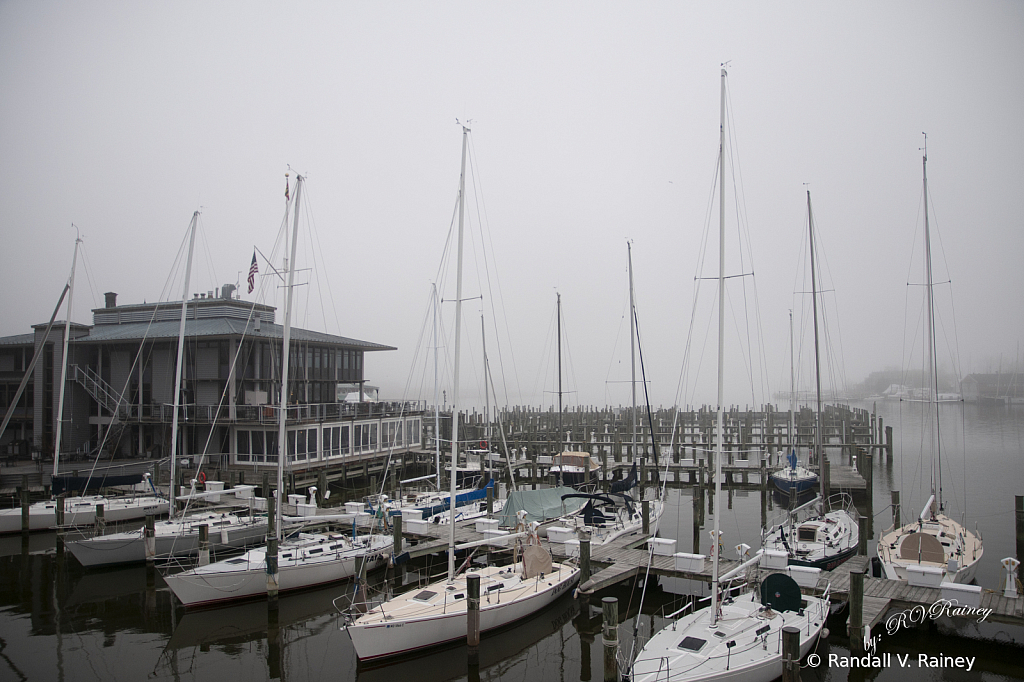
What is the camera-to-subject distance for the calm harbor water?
46.4 ft

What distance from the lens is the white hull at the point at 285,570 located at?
17.8 m

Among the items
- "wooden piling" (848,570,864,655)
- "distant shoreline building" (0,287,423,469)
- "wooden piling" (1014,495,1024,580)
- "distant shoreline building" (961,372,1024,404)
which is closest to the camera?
"wooden piling" (848,570,864,655)

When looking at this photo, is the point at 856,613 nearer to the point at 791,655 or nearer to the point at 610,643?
the point at 791,655

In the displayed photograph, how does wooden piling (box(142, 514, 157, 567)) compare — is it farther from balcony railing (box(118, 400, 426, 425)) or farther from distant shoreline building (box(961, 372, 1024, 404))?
distant shoreline building (box(961, 372, 1024, 404))

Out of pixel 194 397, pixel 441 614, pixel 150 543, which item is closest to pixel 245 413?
pixel 194 397

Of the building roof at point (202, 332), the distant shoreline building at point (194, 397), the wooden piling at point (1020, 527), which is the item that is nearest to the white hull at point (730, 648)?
the wooden piling at point (1020, 527)

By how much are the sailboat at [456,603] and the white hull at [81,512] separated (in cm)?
1750

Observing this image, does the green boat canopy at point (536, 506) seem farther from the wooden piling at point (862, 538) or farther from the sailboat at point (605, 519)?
the wooden piling at point (862, 538)

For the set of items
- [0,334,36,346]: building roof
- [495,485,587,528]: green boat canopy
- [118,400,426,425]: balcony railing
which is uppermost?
[0,334,36,346]: building roof

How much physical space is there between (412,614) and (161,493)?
68.9 feet

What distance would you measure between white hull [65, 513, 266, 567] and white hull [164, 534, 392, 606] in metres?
3.29

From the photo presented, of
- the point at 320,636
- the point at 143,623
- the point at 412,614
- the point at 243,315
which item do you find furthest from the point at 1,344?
the point at 412,614

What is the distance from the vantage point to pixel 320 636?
16359 mm

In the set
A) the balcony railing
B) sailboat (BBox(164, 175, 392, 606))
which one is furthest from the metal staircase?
sailboat (BBox(164, 175, 392, 606))
